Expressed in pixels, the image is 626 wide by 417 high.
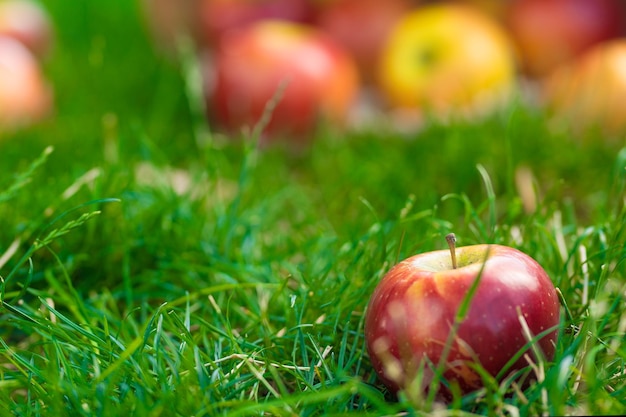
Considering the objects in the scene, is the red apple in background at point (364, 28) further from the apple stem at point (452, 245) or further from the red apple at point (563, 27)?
the apple stem at point (452, 245)

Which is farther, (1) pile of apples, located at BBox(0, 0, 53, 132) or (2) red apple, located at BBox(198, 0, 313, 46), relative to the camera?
(2) red apple, located at BBox(198, 0, 313, 46)

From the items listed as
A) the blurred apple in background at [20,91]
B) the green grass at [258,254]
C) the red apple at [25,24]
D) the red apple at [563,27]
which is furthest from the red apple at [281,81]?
the red apple at [25,24]

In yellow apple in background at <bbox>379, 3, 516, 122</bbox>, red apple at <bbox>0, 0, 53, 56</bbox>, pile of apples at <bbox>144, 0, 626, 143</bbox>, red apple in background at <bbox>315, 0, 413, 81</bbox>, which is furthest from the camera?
red apple at <bbox>0, 0, 53, 56</bbox>

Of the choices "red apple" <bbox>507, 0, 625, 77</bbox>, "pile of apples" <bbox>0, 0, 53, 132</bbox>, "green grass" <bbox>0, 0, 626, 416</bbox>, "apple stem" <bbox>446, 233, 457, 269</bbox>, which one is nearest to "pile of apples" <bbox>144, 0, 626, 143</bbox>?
"red apple" <bbox>507, 0, 625, 77</bbox>

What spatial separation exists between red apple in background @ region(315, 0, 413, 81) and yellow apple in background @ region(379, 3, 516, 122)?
0.18m

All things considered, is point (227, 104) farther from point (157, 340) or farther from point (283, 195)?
point (157, 340)

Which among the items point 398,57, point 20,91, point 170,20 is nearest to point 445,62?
point 398,57

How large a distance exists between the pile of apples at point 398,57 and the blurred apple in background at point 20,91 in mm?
552

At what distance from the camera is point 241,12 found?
3.26 m

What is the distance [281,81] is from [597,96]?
3.08 feet

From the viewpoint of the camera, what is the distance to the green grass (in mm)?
982

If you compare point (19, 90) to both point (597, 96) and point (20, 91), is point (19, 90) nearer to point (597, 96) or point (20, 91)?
point (20, 91)

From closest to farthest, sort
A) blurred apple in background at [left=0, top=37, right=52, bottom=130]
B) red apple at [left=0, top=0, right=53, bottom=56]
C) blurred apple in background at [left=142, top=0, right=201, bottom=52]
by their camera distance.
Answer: blurred apple in background at [left=0, top=37, right=52, bottom=130] < blurred apple in background at [left=142, top=0, right=201, bottom=52] < red apple at [left=0, top=0, right=53, bottom=56]

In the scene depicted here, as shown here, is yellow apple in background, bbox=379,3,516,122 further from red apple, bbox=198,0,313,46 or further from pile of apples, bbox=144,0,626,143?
red apple, bbox=198,0,313,46
